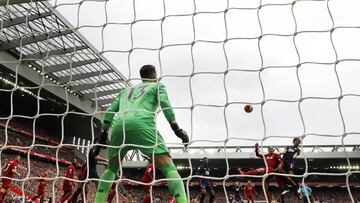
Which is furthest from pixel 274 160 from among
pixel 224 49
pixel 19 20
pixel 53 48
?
pixel 53 48

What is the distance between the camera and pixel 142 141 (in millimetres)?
3094

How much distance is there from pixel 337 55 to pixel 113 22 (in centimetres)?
215

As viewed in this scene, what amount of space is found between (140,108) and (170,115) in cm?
27

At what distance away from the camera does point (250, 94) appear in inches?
146

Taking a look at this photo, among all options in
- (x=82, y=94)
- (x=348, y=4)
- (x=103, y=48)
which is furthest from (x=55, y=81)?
(x=348, y=4)

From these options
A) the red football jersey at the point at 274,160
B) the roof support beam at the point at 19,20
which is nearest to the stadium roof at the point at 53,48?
the roof support beam at the point at 19,20

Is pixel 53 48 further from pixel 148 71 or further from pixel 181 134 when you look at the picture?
pixel 181 134

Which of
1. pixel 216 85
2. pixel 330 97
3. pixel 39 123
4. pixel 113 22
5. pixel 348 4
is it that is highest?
pixel 39 123

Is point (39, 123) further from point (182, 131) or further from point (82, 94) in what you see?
point (182, 131)

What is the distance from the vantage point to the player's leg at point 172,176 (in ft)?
9.71

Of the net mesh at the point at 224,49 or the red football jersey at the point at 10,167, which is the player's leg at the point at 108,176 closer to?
the net mesh at the point at 224,49

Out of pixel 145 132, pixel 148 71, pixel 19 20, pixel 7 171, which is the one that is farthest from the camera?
pixel 19 20

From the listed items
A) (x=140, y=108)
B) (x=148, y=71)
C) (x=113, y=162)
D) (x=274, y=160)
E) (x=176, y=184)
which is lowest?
(x=176, y=184)

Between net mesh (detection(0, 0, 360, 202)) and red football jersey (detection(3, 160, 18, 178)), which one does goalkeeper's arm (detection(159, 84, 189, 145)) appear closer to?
net mesh (detection(0, 0, 360, 202))
